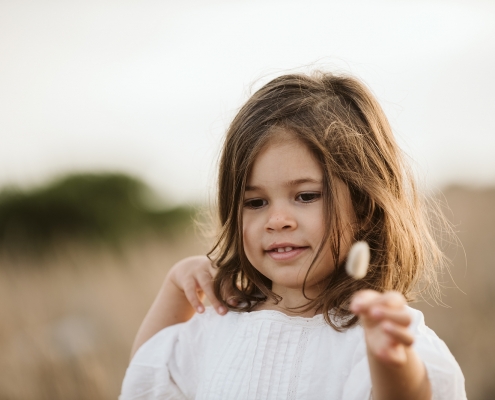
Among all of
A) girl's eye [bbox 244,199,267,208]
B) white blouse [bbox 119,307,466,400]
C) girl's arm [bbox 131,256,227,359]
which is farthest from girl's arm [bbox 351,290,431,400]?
girl's arm [bbox 131,256,227,359]

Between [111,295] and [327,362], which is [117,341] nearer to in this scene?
[111,295]

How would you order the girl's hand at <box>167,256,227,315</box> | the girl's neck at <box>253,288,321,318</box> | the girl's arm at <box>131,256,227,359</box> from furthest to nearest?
the girl's arm at <box>131,256,227,359</box>, the girl's hand at <box>167,256,227,315</box>, the girl's neck at <box>253,288,321,318</box>

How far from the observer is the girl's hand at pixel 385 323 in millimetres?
1182

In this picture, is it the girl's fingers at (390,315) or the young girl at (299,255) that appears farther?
the young girl at (299,255)

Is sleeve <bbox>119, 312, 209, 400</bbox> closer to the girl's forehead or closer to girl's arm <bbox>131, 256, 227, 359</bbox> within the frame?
girl's arm <bbox>131, 256, 227, 359</bbox>

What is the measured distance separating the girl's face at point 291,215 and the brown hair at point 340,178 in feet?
0.10

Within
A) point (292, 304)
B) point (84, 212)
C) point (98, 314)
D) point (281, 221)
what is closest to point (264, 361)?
point (292, 304)

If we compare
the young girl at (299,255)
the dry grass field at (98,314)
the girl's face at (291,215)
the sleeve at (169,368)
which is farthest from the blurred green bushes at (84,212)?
the girl's face at (291,215)

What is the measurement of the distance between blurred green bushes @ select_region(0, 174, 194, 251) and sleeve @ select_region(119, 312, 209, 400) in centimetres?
380

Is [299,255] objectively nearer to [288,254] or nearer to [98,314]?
[288,254]

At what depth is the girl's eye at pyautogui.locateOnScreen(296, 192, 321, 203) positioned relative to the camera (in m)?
1.92

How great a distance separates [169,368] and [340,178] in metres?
1.04

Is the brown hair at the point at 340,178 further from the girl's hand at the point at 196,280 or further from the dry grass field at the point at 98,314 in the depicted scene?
the dry grass field at the point at 98,314

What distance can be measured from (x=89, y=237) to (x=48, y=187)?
4.19 feet
